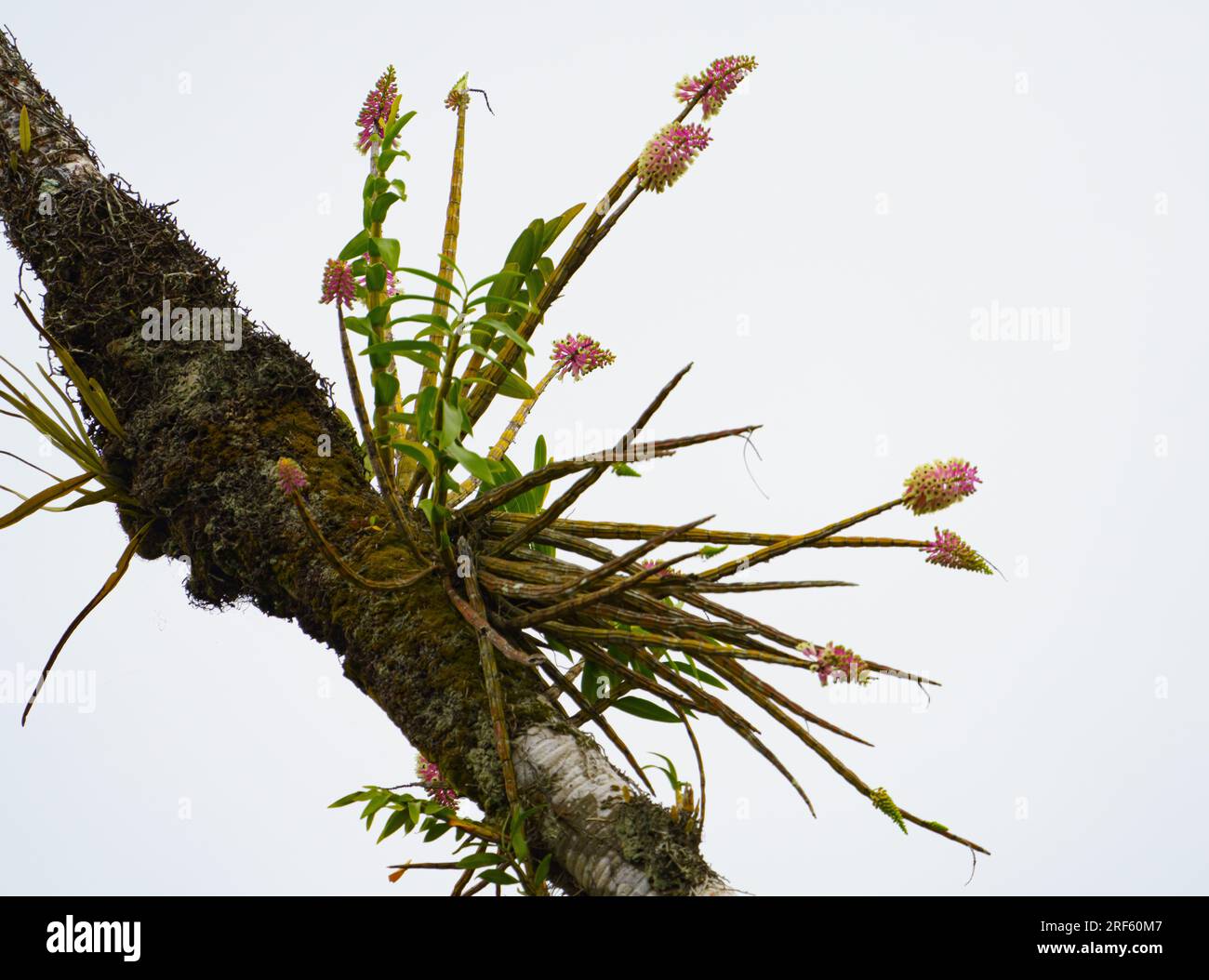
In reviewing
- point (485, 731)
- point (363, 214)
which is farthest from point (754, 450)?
point (363, 214)

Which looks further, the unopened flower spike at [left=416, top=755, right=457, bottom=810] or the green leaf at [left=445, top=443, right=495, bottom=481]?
the unopened flower spike at [left=416, top=755, right=457, bottom=810]

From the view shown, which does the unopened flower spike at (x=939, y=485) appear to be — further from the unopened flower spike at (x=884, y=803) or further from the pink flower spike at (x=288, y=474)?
the pink flower spike at (x=288, y=474)

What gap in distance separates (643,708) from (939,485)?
1.94ft

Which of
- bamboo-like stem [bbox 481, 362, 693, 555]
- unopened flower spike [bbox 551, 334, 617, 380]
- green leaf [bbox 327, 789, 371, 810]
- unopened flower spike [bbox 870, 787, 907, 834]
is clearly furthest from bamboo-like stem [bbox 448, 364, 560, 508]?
unopened flower spike [bbox 870, 787, 907, 834]

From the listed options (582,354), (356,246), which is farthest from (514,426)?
(356,246)

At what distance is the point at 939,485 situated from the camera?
1.36 meters

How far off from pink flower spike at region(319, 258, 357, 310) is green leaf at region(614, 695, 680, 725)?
0.69 meters

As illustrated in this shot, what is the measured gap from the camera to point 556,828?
149 cm

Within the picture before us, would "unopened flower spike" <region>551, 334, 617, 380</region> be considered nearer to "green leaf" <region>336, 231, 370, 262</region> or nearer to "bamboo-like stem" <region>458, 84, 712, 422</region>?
"bamboo-like stem" <region>458, 84, 712, 422</region>

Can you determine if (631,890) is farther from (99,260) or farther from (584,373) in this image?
(99,260)

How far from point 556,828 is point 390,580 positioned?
0.40 metres

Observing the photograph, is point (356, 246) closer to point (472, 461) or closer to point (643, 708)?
point (472, 461)

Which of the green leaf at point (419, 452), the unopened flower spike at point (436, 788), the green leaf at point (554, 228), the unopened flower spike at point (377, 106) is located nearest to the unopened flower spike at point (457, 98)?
the unopened flower spike at point (377, 106)

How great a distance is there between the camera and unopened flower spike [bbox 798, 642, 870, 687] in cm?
131
